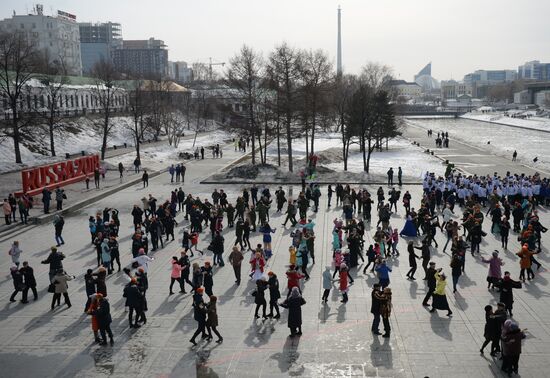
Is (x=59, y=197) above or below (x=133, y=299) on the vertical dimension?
above

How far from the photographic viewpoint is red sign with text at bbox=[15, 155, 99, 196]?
28.1m

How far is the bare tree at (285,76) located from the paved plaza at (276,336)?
22.0m

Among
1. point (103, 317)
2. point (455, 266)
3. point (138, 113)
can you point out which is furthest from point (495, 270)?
point (138, 113)

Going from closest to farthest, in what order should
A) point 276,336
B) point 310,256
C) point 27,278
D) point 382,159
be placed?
point 276,336 → point 27,278 → point 310,256 → point 382,159

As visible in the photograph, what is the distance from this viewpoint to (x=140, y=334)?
1181 cm

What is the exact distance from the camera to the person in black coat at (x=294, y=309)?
1122 centimetres

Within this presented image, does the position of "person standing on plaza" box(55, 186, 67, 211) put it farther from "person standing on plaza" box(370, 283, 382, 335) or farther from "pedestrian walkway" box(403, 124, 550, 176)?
"pedestrian walkway" box(403, 124, 550, 176)

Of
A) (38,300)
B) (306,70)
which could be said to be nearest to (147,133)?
(306,70)

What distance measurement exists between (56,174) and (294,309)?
24.7 meters

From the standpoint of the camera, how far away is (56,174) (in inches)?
1240

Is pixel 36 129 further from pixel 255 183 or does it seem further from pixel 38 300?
pixel 38 300

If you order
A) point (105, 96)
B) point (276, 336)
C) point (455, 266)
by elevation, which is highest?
point (105, 96)

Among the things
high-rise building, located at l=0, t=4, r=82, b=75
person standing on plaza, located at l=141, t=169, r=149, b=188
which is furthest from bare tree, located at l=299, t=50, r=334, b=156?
high-rise building, located at l=0, t=4, r=82, b=75

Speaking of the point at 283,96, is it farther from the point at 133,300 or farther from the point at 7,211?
the point at 133,300
